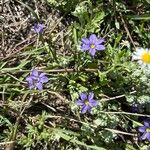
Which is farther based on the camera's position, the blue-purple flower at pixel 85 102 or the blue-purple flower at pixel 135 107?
the blue-purple flower at pixel 135 107

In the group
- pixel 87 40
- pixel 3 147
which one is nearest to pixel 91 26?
pixel 87 40

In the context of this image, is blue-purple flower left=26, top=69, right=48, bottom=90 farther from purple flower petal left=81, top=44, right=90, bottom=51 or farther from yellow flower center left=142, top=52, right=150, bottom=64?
yellow flower center left=142, top=52, right=150, bottom=64

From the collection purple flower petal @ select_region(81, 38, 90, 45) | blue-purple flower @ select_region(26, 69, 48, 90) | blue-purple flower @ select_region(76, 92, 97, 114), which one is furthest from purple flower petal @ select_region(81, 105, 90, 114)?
purple flower petal @ select_region(81, 38, 90, 45)

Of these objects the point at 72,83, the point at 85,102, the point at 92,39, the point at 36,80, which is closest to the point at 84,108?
the point at 85,102

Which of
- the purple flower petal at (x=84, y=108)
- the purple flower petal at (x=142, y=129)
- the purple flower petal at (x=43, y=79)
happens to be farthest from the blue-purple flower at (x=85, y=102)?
the purple flower petal at (x=142, y=129)

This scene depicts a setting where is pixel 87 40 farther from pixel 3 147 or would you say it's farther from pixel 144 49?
pixel 3 147

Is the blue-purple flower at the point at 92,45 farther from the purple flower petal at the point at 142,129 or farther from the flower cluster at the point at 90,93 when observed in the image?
the purple flower petal at the point at 142,129
